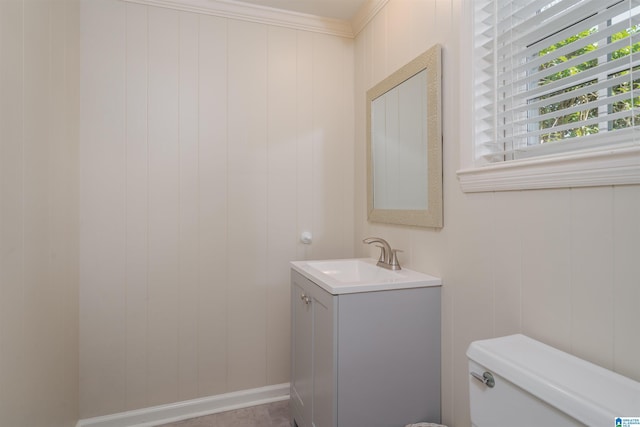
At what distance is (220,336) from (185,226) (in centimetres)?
67

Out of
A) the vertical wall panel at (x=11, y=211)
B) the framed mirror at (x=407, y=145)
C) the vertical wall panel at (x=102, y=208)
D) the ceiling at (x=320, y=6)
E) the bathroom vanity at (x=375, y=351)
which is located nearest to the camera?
the vertical wall panel at (x=11, y=211)

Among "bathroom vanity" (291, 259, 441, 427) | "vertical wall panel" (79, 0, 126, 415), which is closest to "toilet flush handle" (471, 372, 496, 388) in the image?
"bathroom vanity" (291, 259, 441, 427)

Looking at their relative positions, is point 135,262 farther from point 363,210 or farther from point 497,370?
point 497,370

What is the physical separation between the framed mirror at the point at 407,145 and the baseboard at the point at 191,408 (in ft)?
4.04

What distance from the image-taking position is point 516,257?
3.55 feet

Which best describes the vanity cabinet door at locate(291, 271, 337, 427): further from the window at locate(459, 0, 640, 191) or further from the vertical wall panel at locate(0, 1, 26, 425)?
the vertical wall panel at locate(0, 1, 26, 425)

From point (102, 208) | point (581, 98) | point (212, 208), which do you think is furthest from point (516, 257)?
point (102, 208)

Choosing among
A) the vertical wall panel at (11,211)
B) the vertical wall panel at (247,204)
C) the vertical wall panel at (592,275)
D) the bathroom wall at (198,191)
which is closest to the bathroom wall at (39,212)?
the vertical wall panel at (11,211)

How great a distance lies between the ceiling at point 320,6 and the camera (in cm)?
201

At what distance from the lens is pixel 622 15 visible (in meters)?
0.88

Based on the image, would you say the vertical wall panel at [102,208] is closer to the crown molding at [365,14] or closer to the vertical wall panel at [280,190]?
the vertical wall panel at [280,190]

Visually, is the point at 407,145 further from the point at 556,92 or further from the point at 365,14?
the point at 365,14

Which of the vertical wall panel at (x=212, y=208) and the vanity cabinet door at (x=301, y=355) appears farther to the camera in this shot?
the vertical wall panel at (x=212, y=208)

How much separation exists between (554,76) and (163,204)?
72.9 inches
